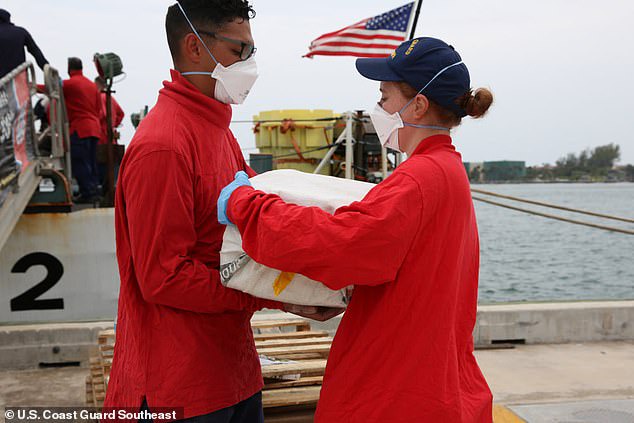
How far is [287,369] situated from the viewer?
11.6ft

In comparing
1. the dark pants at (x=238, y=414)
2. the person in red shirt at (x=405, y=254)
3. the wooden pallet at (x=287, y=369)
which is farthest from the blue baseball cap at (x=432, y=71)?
the wooden pallet at (x=287, y=369)

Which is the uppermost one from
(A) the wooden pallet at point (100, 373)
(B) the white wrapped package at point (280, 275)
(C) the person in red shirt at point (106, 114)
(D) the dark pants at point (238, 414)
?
(C) the person in red shirt at point (106, 114)

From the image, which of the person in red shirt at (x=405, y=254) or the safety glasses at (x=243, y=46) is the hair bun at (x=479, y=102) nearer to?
the person in red shirt at (x=405, y=254)

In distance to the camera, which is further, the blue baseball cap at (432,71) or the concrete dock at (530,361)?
the concrete dock at (530,361)

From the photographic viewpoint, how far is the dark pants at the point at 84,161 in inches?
365

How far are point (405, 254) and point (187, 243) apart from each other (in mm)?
723

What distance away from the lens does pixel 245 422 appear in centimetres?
241

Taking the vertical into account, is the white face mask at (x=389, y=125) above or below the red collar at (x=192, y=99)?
below

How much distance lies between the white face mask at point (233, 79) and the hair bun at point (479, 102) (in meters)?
0.82

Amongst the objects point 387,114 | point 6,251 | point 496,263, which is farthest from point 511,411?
point 496,263

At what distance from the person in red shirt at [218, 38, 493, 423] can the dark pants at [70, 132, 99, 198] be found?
7763mm

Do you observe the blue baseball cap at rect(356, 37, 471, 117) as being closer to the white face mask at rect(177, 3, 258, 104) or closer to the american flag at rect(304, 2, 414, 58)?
the white face mask at rect(177, 3, 258, 104)

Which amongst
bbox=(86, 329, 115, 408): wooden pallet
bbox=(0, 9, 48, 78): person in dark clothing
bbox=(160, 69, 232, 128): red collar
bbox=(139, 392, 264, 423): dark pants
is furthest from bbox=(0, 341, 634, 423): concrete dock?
bbox=(0, 9, 48, 78): person in dark clothing

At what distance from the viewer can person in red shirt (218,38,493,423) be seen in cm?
189
